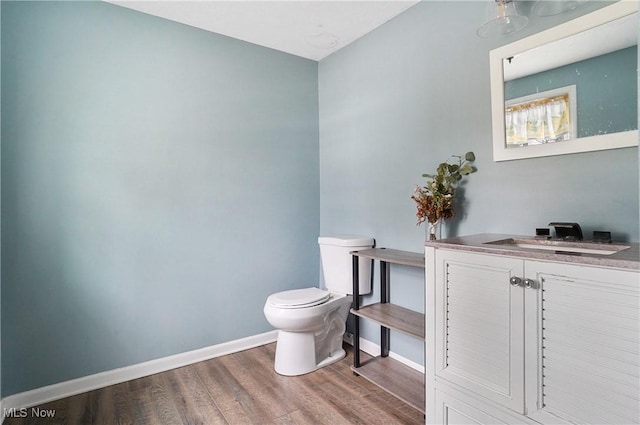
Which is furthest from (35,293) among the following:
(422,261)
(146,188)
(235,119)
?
(422,261)

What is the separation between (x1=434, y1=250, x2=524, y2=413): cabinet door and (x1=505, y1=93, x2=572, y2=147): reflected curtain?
26.7 inches

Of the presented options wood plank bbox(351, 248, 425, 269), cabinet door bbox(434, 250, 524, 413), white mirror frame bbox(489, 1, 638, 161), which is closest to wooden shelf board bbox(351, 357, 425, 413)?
cabinet door bbox(434, 250, 524, 413)

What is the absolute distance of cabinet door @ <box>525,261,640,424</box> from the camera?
2.98 ft

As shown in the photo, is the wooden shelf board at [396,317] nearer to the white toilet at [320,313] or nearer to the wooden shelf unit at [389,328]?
the wooden shelf unit at [389,328]

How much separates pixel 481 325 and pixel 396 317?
0.75m

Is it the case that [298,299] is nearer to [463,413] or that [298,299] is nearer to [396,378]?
[396,378]

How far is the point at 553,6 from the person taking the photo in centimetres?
144

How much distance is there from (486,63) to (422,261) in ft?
3.52

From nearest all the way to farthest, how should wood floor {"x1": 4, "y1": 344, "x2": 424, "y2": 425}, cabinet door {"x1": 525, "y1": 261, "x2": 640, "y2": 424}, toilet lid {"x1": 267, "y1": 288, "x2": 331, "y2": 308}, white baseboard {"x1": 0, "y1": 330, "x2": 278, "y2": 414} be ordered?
cabinet door {"x1": 525, "y1": 261, "x2": 640, "y2": 424}, wood floor {"x1": 4, "y1": 344, "x2": 424, "y2": 425}, white baseboard {"x1": 0, "y1": 330, "x2": 278, "y2": 414}, toilet lid {"x1": 267, "y1": 288, "x2": 331, "y2": 308}

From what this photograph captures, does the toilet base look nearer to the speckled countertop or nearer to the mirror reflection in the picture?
the speckled countertop

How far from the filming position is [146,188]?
2117 mm

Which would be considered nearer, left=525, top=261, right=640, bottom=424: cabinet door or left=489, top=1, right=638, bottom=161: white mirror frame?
left=525, top=261, right=640, bottom=424: cabinet door

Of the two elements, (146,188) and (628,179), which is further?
(146,188)

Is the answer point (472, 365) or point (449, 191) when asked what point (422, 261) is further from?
point (472, 365)
